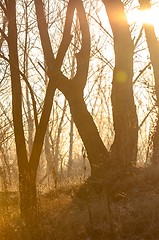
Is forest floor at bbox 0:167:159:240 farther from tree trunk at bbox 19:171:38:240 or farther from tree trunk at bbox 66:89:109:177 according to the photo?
tree trunk at bbox 66:89:109:177

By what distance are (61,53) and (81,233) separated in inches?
136

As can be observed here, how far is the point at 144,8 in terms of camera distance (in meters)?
15.5

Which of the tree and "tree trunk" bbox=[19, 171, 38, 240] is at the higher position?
the tree

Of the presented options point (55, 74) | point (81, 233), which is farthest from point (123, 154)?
point (81, 233)

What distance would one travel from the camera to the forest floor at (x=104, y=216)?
7822 mm

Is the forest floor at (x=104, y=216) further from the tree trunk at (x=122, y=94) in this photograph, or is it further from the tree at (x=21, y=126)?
the tree trunk at (x=122, y=94)

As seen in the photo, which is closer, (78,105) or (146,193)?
(146,193)

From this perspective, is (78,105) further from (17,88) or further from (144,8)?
(144,8)

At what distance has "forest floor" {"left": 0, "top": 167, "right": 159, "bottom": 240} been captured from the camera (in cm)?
782

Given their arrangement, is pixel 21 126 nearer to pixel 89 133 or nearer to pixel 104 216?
pixel 104 216

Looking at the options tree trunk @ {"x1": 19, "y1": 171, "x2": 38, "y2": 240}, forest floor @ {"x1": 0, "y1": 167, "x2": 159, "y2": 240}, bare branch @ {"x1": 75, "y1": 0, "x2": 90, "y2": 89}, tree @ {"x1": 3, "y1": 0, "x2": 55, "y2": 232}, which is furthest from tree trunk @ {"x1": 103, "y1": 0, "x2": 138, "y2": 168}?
tree trunk @ {"x1": 19, "y1": 171, "x2": 38, "y2": 240}

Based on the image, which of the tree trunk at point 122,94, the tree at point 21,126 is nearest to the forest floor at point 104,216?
the tree at point 21,126

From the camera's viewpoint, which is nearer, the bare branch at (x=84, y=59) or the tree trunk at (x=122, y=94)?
the tree trunk at (x=122, y=94)

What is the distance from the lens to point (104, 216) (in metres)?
8.40
